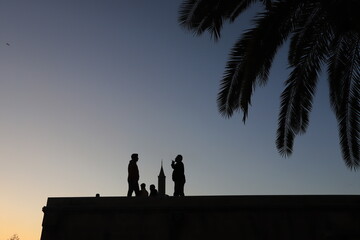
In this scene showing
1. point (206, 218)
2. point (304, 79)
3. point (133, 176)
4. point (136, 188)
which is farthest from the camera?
point (136, 188)

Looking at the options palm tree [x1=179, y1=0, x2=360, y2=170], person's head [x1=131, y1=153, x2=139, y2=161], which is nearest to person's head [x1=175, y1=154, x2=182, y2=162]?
person's head [x1=131, y1=153, x2=139, y2=161]

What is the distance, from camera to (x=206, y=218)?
11.8m

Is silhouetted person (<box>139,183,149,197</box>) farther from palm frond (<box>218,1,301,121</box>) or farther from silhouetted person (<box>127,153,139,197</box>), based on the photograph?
palm frond (<box>218,1,301,121</box>)

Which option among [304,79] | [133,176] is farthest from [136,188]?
[304,79]

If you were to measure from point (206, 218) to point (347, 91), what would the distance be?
4.68 metres

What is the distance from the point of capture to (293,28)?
9461 millimetres

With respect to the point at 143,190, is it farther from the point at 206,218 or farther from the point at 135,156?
the point at 206,218

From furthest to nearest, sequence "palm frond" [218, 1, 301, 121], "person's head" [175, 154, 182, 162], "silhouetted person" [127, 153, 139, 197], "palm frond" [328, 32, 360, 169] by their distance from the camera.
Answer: "person's head" [175, 154, 182, 162]
"silhouetted person" [127, 153, 139, 197]
"palm frond" [328, 32, 360, 169]
"palm frond" [218, 1, 301, 121]

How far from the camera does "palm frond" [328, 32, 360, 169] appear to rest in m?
9.73

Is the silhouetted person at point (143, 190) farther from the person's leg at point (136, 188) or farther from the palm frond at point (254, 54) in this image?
the palm frond at point (254, 54)

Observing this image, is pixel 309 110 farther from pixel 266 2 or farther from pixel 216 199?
pixel 216 199

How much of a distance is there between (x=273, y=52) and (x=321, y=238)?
5.05 meters

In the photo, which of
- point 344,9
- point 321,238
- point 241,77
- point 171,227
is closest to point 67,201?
point 171,227

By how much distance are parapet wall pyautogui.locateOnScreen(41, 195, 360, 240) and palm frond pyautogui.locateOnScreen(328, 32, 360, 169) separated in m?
1.78
